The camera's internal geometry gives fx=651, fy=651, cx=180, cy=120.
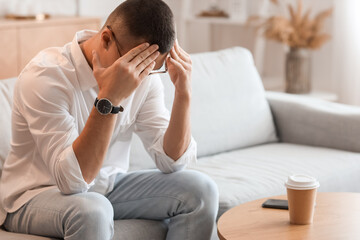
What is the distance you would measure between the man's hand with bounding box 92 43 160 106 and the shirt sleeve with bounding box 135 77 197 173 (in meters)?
0.30

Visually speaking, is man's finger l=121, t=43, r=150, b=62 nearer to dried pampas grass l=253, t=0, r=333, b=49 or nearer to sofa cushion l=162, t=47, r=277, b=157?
sofa cushion l=162, t=47, r=277, b=157

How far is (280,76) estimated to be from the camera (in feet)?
15.2

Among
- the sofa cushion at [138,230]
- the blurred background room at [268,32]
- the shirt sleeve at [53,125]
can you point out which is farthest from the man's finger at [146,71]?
the blurred background room at [268,32]

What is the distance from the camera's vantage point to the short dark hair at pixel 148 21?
1603 millimetres

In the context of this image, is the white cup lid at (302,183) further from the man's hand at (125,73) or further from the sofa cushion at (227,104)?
the sofa cushion at (227,104)

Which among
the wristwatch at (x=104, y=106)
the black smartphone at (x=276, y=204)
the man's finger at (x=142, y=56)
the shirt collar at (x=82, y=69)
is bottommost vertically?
the black smartphone at (x=276, y=204)

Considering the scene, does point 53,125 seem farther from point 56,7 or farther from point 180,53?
point 56,7

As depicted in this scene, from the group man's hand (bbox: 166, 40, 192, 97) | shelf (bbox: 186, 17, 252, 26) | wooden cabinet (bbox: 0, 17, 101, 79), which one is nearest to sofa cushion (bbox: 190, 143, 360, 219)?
man's hand (bbox: 166, 40, 192, 97)

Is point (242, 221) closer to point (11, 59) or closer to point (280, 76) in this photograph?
point (11, 59)

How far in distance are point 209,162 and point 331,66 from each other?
1.99m

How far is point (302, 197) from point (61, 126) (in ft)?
2.06

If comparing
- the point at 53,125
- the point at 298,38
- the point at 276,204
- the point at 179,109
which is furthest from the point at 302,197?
the point at 298,38

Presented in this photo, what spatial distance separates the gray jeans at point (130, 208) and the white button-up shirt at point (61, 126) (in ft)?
0.12

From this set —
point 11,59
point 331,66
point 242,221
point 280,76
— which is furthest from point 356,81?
point 242,221
